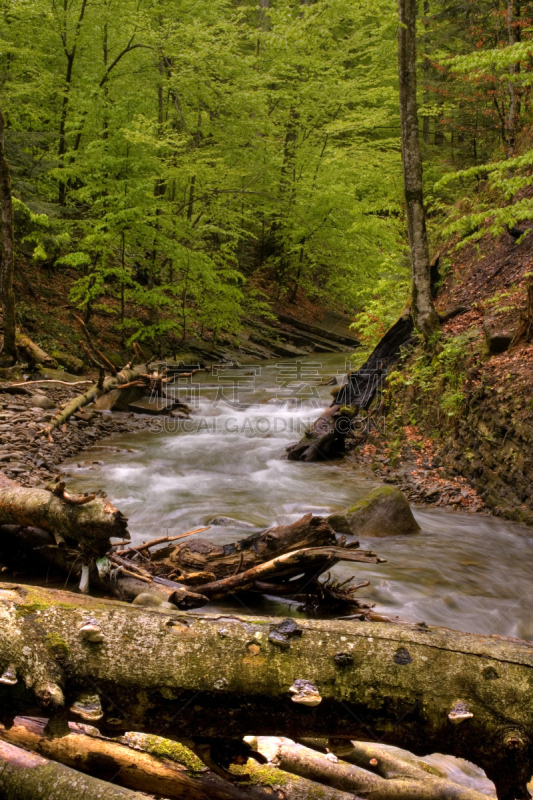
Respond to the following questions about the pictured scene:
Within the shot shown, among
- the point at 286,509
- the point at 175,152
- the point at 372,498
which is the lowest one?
the point at 286,509

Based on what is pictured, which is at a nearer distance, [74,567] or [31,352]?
[74,567]

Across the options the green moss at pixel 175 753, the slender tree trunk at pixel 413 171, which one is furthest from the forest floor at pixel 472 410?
the green moss at pixel 175 753

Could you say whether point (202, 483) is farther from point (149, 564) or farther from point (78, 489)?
point (149, 564)

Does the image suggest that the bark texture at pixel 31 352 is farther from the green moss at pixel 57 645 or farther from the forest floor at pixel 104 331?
the green moss at pixel 57 645

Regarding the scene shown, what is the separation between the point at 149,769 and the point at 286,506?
5.57 meters

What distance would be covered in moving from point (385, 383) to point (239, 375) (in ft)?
24.5

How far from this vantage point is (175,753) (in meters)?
2.46

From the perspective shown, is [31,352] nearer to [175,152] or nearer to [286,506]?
[286,506]

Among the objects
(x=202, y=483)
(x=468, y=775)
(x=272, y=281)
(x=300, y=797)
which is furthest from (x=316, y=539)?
(x=272, y=281)

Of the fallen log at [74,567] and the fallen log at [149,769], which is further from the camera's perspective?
the fallen log at [74,567]

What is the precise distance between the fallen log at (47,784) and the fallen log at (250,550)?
2.39 metres

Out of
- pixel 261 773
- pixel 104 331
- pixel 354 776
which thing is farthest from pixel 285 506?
pixel 104 331

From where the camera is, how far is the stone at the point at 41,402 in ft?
35.0

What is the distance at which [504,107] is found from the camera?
51.2ft
